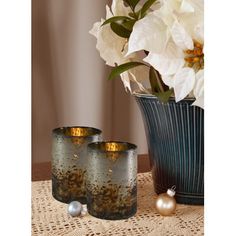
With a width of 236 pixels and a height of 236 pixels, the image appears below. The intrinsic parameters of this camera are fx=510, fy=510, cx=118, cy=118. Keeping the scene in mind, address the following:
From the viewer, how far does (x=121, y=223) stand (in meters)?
0.62

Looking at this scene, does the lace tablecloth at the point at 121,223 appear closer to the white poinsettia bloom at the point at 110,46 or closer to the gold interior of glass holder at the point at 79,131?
the gold interior of glass holder at the point at 79,131

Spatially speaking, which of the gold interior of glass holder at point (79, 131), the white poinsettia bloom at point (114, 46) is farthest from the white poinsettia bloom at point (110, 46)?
the gold interior of glass holder at point (79, 131)

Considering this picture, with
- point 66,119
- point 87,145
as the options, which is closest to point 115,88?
point 66,119

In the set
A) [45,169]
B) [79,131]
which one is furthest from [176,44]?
[45,169]

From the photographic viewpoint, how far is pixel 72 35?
1.68 meters

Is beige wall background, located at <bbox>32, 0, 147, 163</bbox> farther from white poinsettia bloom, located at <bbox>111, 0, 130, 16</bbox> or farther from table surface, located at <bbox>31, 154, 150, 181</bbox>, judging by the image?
white poinsettia bloom, located at <bbox>111, 0, 130, 16</bbox>

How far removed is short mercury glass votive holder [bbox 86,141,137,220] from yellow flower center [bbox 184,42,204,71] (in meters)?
0.13

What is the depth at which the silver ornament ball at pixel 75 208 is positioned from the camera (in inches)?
24.8

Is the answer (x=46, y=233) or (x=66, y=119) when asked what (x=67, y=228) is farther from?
(x=66, y=119)

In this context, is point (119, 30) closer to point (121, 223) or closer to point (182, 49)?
point (182, 49)

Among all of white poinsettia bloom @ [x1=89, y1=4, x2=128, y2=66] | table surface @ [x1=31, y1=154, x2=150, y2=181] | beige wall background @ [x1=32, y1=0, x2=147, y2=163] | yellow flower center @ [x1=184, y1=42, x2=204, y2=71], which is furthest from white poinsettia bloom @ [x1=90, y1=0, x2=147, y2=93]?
beige wall background @ [x1=32, y1=0, x2=147, y2=163]

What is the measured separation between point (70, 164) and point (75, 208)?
76 millimetres

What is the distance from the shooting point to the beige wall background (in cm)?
164
